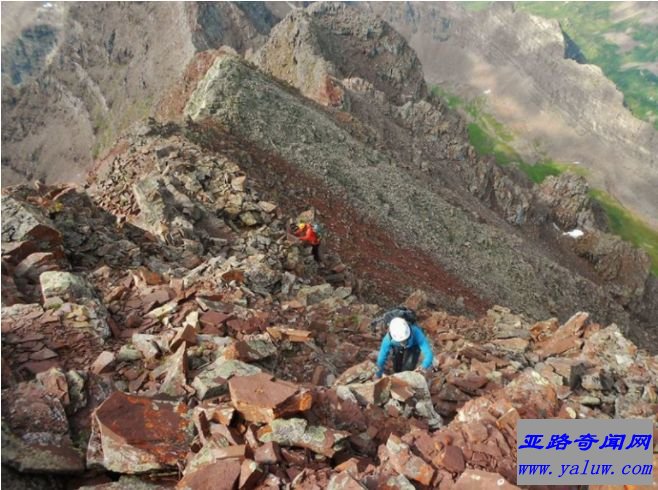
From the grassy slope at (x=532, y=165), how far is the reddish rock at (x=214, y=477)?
270 feet

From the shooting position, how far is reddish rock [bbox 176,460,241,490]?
257 inches

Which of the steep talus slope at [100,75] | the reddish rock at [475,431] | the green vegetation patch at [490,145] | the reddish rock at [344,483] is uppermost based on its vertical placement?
the reddish rock at [344,483]

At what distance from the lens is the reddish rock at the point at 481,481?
6.41 meters

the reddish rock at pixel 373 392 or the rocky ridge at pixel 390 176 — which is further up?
the reddish rock at pixel 373 392

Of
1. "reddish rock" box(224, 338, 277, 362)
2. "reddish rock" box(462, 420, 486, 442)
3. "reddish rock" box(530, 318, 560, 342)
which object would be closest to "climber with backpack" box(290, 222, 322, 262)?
"reddish rock" box(530, 318, 560, 342)

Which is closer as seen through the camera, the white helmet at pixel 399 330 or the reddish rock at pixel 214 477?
the reddish rock at pixel 214 477

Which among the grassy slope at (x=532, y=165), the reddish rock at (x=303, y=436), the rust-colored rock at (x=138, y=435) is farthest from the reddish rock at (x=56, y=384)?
the grassy slope at (x=532, y=165)

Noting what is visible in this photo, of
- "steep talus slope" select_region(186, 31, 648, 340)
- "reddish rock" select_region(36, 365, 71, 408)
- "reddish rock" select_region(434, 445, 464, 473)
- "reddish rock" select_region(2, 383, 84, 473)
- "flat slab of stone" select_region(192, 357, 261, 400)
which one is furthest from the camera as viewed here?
"steep talus slope" select_region(186, 31, 648, 340)

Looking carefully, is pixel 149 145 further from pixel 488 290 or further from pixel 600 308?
pixel 600 308

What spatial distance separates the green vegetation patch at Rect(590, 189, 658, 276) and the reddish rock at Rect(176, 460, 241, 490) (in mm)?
110918

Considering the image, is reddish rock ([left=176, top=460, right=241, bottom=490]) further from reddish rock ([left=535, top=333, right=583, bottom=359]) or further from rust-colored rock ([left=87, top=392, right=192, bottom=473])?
reddish rock ([left=535, top=333, right=583, bottom=359])

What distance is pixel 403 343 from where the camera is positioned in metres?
11.0

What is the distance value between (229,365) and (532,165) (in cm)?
15308

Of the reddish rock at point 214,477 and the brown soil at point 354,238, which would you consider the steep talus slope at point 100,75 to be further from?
the reddish rock at point 214,477
